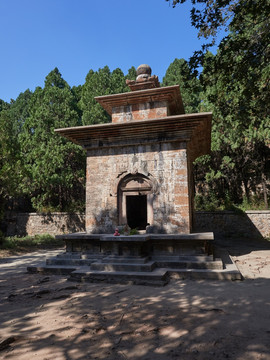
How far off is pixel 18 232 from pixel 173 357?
20.6 m

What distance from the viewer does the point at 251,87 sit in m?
6.70

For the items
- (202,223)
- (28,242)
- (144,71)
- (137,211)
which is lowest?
(28,242)

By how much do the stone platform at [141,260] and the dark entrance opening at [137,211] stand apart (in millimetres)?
3604

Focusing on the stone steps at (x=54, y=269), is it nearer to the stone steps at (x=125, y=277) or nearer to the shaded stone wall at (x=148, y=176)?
the stone steps at (x=125, y=277)

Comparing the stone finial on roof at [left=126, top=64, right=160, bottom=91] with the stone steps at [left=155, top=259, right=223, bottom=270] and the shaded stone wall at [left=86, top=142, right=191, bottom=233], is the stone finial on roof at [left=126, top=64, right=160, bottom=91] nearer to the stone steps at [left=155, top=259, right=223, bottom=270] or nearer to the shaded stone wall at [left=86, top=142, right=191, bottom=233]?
the shaded stone wall at [left=86, top=142, right=191, bottom=233]

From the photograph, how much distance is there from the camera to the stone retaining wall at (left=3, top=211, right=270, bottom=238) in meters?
16.8

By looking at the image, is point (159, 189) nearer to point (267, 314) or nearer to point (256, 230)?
point (267, 314)

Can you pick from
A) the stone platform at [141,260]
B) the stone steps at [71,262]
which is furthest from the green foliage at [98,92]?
the stone steps at [71,262]

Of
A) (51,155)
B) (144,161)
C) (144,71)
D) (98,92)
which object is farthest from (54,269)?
(98,92)

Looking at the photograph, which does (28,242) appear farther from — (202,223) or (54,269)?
(202,223)

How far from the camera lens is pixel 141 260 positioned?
7.63m


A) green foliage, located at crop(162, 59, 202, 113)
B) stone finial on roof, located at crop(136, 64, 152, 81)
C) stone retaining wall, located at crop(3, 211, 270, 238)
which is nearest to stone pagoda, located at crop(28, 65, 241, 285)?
stone finial on roof, located at crop(136, 64, 152, 81)

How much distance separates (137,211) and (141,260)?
5.21m

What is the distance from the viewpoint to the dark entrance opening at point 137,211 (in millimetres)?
12299
